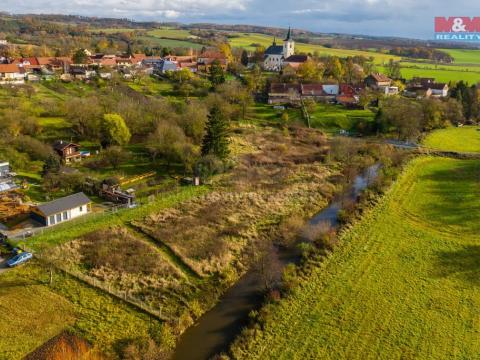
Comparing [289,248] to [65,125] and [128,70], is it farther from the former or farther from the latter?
[128,70]

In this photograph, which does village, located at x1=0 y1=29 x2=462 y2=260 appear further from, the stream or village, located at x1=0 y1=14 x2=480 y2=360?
the stream

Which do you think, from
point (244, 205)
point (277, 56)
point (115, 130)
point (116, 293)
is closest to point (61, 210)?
point (116, 293)

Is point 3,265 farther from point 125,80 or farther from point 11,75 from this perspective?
point 11,75

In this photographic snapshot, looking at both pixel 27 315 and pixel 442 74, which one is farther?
pixel 442 74

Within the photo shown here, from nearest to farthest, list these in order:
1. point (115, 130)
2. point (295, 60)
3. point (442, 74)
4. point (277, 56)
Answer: point (115, 130), point (295, 60), point (277, 56), point (442, 74)

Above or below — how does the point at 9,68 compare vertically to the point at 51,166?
above

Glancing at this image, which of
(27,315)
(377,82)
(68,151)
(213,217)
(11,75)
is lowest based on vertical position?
(27,315)

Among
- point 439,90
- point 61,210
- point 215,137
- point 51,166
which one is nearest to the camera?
point 61,210
